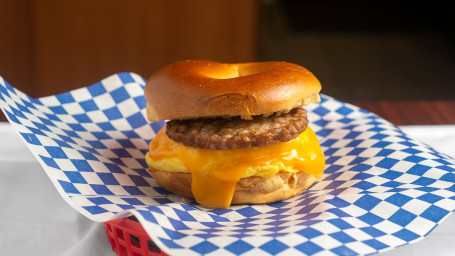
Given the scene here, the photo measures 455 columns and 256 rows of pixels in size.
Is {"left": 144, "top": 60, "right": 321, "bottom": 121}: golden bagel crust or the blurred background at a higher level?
{"left": 144, "top": 60, "right": 321, "bottom": 121}: golden bagel crust

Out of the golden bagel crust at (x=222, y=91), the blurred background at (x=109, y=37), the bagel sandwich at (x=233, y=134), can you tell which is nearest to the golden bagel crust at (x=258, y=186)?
the bagel sandwich at (x=233, y=134)

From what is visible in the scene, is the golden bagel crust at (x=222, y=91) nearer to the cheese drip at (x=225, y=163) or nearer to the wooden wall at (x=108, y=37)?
the cheese drip at (x=225, y=163)

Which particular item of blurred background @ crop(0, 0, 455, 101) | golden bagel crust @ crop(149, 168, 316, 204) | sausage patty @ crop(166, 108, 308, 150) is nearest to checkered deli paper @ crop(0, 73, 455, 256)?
golden bagel crust @ crop(149, 168, 316, 204)

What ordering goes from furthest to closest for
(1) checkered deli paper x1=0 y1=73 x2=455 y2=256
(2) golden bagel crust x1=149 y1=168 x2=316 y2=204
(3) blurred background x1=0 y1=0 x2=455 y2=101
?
(3) blurred background x1=0 y1=0 x2=455 y2=101
(2) golden bagel crust x1=149 y1=168 x2=316 y2=204
(1) checkered deli paper x1=0 y1=73 x2=455 y2=256

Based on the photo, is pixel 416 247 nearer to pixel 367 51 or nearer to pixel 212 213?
pixel 212 213

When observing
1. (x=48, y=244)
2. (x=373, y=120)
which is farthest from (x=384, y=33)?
(x=48, y=244)

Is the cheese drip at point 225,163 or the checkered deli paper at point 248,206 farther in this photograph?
the cheese drip at point 225,163

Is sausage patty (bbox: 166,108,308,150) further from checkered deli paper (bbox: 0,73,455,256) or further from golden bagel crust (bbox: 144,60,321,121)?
checkered deli paper (bbox: 0,73,455,256)

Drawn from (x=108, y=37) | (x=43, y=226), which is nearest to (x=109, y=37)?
(x=108, y=37)
